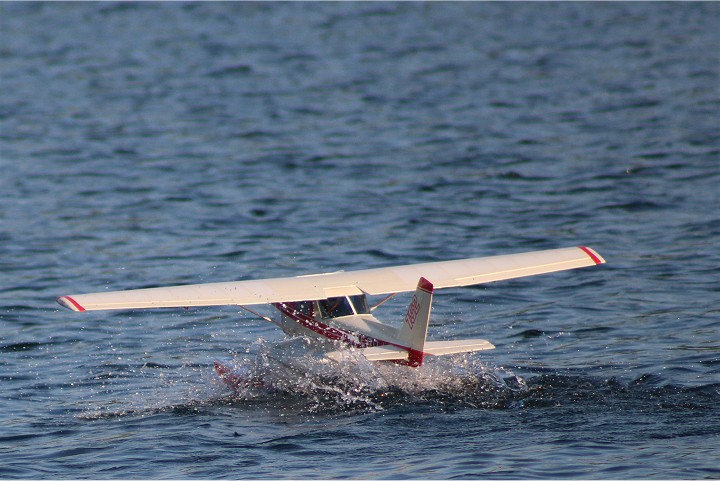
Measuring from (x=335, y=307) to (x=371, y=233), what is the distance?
394 inches

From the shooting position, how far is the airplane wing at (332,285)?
48.4 ft

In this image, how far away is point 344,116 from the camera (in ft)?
140

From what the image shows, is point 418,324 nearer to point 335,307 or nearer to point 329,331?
point 329,331

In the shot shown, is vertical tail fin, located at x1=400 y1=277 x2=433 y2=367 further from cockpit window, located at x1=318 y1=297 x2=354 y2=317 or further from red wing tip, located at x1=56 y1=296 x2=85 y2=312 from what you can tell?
red wing tip, located at x1=56 y1=296 x2=85 y2=312

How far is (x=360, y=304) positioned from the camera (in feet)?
53.4

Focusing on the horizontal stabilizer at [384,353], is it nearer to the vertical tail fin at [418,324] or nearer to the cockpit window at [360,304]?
the vertical tail fin at [418,324]

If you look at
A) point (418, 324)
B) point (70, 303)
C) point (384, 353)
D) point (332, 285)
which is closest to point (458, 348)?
point (418, 324)

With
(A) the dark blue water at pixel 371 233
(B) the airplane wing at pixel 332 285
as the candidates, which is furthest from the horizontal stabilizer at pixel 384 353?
(B) the airplane wing at pixel 332 285

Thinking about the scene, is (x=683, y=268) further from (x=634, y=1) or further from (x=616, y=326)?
(x=634, y=1)

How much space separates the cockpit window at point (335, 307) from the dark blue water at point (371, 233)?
1.04 meters

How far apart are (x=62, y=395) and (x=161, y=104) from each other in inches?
1263

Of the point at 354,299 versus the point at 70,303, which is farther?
the point at 354,299

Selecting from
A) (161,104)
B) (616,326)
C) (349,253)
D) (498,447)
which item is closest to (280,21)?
(161,104)

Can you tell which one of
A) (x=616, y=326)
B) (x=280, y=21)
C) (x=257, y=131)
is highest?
(x=280, y=21)
